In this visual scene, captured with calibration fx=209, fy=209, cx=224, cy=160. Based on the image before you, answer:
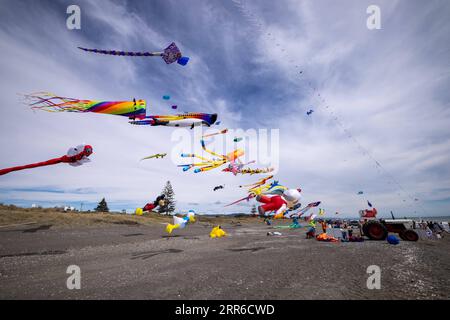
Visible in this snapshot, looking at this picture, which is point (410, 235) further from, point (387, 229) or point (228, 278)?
point (228, 278)

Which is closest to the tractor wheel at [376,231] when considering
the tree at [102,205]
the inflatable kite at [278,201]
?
the inflatable kite at [278,201]

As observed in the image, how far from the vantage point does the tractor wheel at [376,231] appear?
62.1ft

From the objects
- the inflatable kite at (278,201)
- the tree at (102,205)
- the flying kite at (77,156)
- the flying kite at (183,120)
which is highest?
the flying kite at (183,120)

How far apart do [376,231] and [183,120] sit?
20181 millimetres

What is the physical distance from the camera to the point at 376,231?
63.1ft

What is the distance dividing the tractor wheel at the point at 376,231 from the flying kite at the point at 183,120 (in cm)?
1853

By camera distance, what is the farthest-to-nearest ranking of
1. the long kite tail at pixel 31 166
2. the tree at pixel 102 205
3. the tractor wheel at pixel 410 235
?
1. the tree at pixel 102 205
2. the tractor wheel at pixel 410 235
3. the long kite tail at pixel 31 166

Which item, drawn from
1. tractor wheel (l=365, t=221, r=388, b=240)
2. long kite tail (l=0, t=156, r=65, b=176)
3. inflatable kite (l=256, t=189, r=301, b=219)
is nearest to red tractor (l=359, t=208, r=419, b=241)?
tractor wheel (l=365, t=221, r=388, b=240)

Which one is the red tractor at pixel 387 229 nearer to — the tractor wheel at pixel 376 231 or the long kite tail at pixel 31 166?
the tractor wheel at pixel 376 231

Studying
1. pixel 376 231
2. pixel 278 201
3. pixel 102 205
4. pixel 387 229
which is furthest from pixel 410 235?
pixel 102 205

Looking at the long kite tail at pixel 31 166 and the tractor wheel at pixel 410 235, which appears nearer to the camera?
the long kite tail at pixel 31 166

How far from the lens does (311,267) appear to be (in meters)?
9.61
